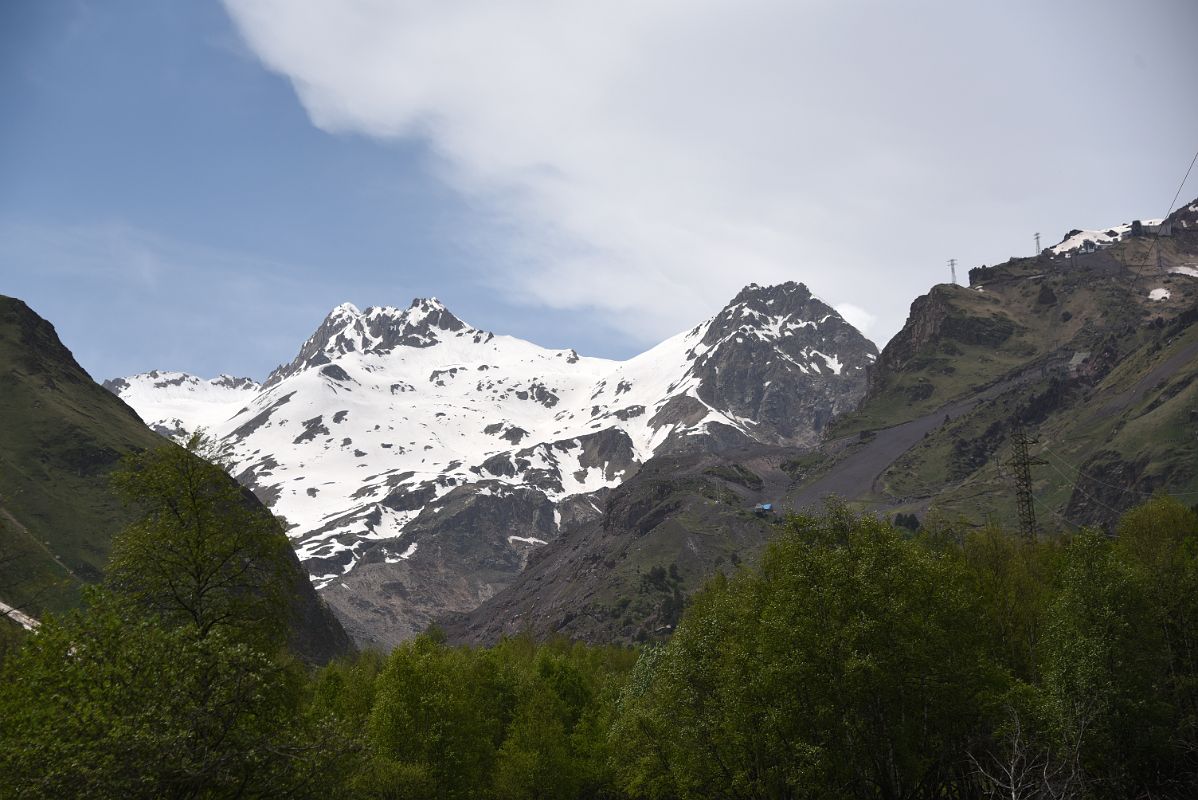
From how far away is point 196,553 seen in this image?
32.7 meters

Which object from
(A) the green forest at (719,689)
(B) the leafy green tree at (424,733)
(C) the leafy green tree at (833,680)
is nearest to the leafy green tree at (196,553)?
(A) the green forest at (719,689)

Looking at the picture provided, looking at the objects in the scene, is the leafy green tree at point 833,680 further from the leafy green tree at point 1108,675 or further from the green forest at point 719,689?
the leafy green tree at point 1108,675

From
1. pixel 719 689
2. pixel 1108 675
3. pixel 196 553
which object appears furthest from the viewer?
pixel 1108 675

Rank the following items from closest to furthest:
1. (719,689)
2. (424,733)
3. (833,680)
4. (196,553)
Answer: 1. (196,553)
2. (833,680)
3. (719,689)
4. (424,733)

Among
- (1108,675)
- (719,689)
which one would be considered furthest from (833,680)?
(1108,675)

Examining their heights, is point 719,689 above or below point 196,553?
below

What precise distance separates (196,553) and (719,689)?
83.5 ft

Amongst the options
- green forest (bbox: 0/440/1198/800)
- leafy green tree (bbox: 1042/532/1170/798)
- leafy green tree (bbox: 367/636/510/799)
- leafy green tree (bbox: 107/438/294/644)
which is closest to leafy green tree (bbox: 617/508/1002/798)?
green forest (bbox: 0/440/1198/800)

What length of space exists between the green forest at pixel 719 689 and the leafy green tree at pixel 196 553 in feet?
0.30

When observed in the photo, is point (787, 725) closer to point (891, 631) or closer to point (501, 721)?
point (891, 631)

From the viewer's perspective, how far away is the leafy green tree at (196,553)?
1268 inches

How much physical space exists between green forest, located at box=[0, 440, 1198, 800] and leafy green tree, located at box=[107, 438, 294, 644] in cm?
9

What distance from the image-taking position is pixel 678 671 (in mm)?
45594

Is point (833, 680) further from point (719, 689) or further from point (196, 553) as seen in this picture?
point (196, 553)
